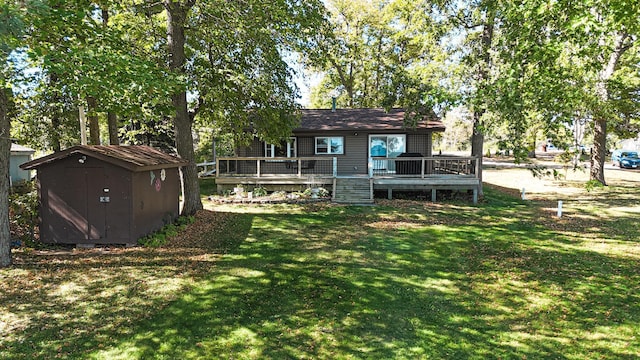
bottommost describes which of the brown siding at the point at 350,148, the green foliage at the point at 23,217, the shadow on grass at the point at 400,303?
the shadow on grass at the point at 400,303

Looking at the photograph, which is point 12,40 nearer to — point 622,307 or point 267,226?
point 267,226

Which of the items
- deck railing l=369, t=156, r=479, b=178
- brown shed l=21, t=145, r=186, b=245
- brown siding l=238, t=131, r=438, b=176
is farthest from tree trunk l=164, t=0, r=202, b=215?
deck railing l=369, t=156, r=479, b=178

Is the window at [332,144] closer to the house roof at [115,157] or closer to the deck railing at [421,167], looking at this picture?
the deck railing at [421,167]

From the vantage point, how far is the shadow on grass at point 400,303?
4879mm

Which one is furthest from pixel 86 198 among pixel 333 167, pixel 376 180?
pixel 376 180

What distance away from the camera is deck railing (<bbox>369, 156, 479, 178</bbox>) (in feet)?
53.8

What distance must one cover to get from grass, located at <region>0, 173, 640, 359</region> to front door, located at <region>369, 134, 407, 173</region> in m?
8.16

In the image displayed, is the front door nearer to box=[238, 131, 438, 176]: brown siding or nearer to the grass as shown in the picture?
box=[238, 131, 438, 176]: brown siding

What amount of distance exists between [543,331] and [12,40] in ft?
29.5

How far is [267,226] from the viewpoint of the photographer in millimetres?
11414

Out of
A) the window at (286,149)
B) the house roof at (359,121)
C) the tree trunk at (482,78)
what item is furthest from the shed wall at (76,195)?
the window at (286,149)

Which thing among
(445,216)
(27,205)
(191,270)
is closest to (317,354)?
A: (191,270)

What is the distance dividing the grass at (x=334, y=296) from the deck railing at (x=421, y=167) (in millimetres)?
5590

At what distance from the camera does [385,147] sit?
19.3 m
